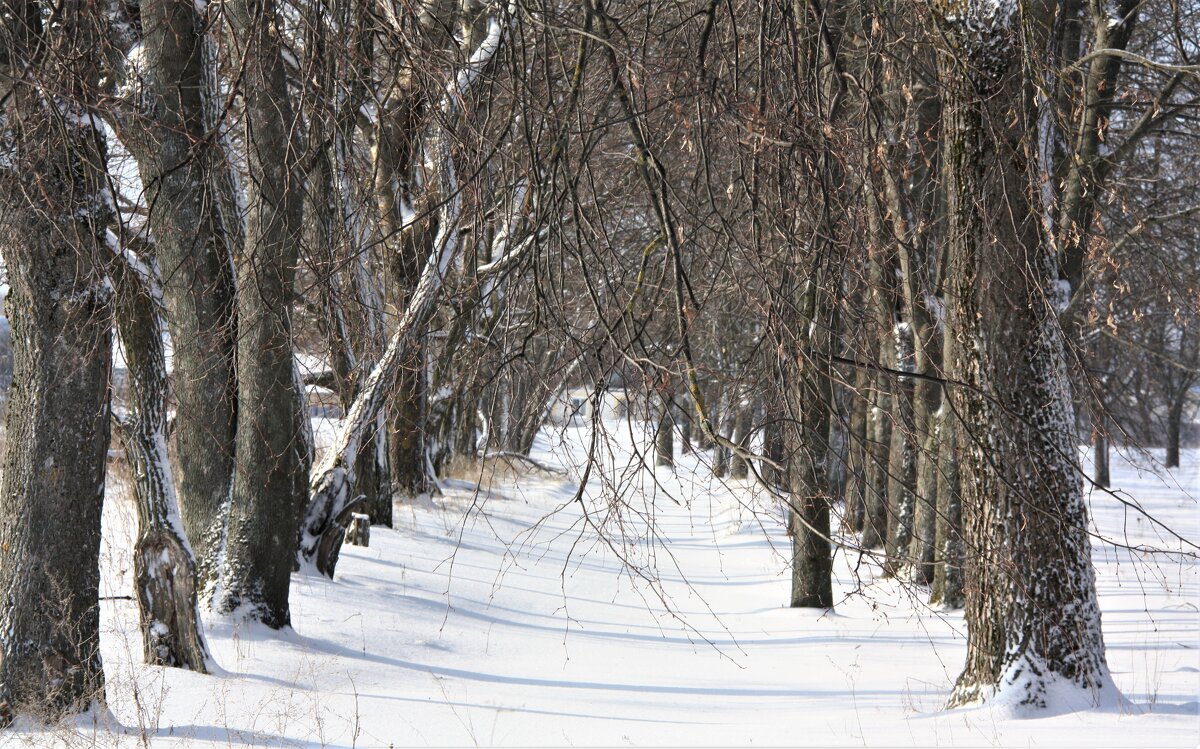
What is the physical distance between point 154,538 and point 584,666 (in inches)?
145

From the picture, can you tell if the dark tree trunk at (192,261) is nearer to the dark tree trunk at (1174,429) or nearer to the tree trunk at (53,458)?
the tree trunk at (53,458)

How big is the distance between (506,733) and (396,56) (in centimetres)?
453

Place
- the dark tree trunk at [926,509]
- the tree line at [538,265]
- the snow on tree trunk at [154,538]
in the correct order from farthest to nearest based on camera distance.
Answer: the dark tree trunk at [926,509] → the snow on tree trunk at [154,538] → the tree line at [538,265]

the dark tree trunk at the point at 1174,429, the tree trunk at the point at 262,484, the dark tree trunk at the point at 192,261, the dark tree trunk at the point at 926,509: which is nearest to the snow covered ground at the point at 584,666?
the tree trunk at the point at 262,484

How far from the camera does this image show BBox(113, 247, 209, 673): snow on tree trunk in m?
6.50

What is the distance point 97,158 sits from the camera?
15.8 feet

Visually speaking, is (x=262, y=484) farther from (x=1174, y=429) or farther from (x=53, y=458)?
(x=1174, y=429)

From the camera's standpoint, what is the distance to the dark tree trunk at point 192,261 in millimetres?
6762

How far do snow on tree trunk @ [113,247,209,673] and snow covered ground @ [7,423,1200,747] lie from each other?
193 millimetres

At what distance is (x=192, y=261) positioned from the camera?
677 cm

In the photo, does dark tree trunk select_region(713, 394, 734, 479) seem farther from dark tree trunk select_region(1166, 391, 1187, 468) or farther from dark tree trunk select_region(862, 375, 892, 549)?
dark tree trunk select_region(1166, 391, 1187, 468)

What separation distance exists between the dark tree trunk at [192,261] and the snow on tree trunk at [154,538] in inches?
12.6

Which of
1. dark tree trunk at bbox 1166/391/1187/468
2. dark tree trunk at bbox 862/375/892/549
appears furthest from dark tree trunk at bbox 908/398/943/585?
dark tree trunk at bbox 1166/391/1187/468

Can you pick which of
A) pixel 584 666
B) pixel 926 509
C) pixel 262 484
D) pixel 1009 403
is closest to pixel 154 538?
pixel 262 484
